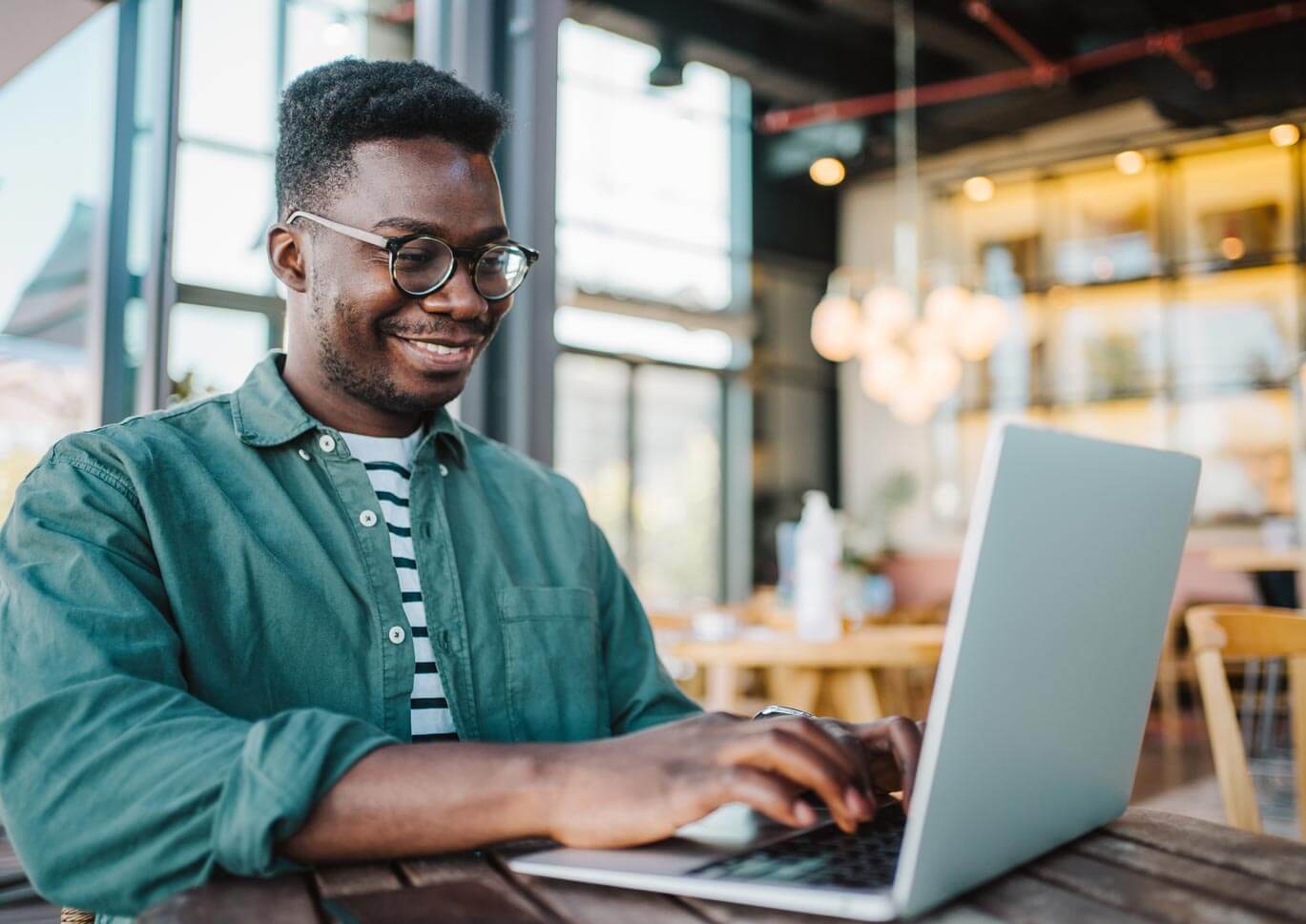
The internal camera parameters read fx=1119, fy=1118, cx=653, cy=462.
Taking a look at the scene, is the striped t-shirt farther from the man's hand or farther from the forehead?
the man's hand

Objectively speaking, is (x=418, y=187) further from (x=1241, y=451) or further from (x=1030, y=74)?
(x=1241, y=451)

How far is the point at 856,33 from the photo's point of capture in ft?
29.3

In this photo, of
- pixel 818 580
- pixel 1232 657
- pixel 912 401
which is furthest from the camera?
pixel 912 401

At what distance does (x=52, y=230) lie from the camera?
204 centimetres

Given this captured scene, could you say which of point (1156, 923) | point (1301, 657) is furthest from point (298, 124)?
point (1301, 657)

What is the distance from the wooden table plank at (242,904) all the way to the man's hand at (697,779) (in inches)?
6.9

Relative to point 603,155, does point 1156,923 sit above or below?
below

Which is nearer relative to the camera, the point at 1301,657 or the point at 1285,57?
the point at 1301,657

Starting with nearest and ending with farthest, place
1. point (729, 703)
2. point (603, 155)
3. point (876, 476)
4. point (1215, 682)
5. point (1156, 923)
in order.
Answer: point (1156, 923)
point (1215, 682)
point (729, 703)
point (603, 155)
point (876, 476)

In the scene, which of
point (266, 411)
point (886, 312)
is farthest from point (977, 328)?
point (266, 411)

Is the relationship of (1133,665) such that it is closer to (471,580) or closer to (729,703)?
(471,580)

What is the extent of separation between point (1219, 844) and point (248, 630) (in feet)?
2.89

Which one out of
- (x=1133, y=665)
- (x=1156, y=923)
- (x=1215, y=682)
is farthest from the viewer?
(x=1215, y=682)

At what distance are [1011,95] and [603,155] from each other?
342cm
